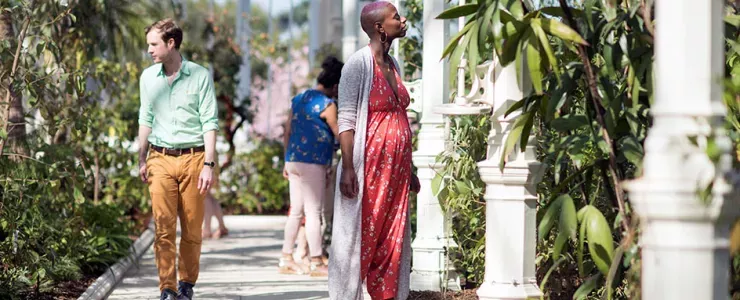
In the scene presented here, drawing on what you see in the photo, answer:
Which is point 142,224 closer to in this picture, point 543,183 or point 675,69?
point 543,183

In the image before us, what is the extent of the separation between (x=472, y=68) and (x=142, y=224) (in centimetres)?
913

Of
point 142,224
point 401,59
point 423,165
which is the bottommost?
point 142,224

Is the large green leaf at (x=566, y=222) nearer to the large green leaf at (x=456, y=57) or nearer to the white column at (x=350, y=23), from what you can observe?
the large green leaf at (x=456, y=57)

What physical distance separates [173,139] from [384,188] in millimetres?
1583

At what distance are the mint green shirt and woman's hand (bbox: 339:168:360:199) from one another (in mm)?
1318

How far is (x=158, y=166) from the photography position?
266 inches

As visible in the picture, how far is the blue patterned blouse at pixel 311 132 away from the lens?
866 centimetres

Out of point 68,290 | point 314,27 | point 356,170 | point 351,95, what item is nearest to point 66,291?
point 68,290

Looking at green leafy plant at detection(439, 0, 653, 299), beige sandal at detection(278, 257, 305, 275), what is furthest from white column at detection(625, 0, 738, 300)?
beige sandal at detection(278, 257, 305, 275)

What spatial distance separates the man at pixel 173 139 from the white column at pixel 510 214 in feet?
8.03

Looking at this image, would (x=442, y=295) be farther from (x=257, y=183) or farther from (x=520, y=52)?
(x=257, y=183)

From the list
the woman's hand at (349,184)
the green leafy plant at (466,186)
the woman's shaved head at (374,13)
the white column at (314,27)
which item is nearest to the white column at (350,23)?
the green leafy plant at (466,186)

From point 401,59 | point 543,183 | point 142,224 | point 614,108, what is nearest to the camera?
point 614,108

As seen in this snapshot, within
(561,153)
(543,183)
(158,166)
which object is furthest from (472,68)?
(158,166)
